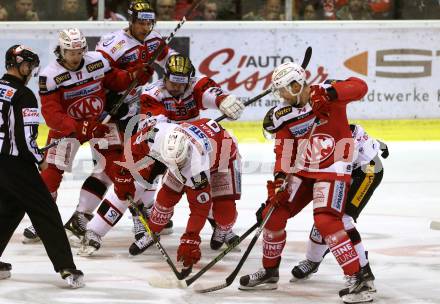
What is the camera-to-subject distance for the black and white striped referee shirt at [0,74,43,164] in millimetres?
5418

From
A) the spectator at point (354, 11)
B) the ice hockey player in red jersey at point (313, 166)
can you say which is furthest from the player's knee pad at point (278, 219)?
the spectator at point (354, 11)

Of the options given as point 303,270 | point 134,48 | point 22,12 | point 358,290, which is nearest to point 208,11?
point 22,12

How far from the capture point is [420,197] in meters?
7.93

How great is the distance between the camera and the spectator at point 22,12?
10031 millimetres

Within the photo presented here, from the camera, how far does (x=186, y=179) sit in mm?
5840

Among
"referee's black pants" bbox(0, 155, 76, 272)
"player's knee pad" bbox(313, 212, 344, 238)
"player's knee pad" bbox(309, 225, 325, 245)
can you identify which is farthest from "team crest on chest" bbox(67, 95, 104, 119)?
"player's knee pad" bbox(313, 212, 344, 238)

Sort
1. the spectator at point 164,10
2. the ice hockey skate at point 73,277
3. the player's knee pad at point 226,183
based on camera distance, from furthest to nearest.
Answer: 1. the spectator at point 164,10
2. the player's knee pad at point 226,183
3. the ice hockey skate at point 73,277

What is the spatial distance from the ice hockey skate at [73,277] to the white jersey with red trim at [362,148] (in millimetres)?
1456

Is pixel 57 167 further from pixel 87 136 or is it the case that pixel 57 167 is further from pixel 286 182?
pixel 286 182

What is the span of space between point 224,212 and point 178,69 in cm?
83

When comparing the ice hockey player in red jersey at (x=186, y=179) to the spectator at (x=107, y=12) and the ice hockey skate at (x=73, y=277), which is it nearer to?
the ice hockey skate at (x=73, y=277)

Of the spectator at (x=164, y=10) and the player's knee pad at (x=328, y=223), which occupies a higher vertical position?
the spectator at (x=164, y=10)

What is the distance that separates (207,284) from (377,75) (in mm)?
5077

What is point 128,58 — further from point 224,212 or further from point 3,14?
point 3,14
